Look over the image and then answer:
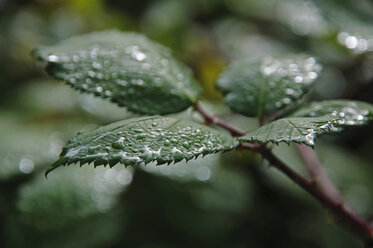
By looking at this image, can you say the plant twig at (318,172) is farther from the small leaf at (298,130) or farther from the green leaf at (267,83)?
the small leaf at (298,130)

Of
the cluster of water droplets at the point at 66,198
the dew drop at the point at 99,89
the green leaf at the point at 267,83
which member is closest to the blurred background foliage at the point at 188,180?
the cluster of water droplets at the point at 66,198

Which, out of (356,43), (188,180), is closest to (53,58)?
(188,180)

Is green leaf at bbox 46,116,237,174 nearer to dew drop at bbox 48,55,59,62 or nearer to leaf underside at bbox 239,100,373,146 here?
leaf underside at bbox 239,100,373,146

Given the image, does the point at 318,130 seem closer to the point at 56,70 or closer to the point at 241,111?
the point at 241,111

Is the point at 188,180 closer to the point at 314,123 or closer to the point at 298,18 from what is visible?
the point at 314,123

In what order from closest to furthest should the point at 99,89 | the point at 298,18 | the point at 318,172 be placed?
the point at 99,89 → the point at 318,172 → the point at 298,18

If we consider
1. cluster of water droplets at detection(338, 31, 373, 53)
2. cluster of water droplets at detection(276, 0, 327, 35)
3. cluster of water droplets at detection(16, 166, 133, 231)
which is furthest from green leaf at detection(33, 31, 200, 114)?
cluster of water droplets at detection(276, 0, 327, 35)
